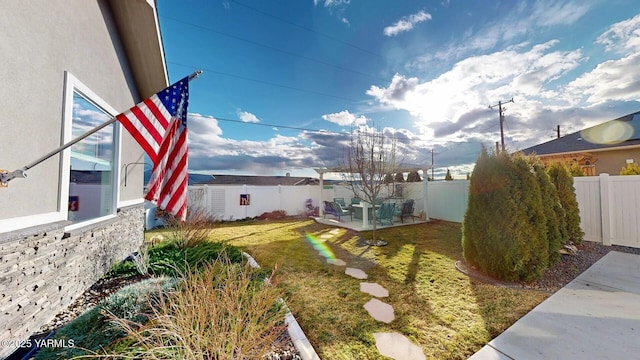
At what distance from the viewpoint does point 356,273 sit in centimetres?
496

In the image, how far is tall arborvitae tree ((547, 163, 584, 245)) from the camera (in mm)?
6113

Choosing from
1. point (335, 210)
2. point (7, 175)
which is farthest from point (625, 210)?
point (7, 175)

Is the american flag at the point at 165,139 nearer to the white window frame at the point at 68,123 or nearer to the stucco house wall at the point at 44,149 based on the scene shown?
the stucco house wall at the point at 44,149

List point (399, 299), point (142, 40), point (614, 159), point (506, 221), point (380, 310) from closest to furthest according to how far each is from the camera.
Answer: point (380, 310) < point (399, 299) < point (506, 221) < point (142, 40) < point (614, 159)

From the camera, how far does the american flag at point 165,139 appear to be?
8.91ft

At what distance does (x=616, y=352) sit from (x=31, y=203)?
654 cm

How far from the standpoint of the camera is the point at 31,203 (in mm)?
2428

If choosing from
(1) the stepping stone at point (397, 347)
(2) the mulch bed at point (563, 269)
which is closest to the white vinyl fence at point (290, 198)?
(2) the mulch bed at point (563, 269)

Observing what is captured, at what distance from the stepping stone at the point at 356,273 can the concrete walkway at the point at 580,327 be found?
2384 mm

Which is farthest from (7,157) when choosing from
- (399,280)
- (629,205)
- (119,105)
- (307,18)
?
(629,205)

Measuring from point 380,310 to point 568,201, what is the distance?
6729 mm

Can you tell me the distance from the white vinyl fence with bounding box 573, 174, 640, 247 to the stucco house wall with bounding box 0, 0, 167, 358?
12.0 meters

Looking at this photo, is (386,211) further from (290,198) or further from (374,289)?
(374,289)

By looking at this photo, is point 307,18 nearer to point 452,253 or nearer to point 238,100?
point 238,100
